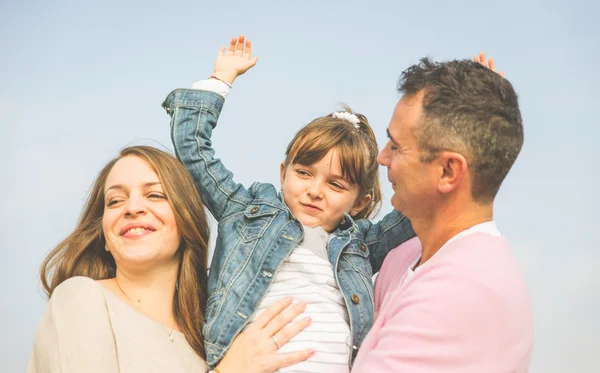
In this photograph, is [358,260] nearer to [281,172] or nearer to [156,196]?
[281,172]

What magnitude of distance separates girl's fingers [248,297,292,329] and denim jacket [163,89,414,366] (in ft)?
0.20

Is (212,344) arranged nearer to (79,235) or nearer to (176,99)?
(79,235)

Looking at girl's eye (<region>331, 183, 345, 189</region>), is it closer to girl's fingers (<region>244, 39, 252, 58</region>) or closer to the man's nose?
the man's nose

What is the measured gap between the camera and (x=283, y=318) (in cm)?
357

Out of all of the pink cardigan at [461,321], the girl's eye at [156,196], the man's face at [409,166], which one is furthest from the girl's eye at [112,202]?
the pink cardigan at [461,321]

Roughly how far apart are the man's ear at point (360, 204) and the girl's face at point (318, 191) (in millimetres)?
288

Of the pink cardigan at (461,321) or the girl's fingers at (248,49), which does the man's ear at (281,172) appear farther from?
the pink cardigan at (461,321)

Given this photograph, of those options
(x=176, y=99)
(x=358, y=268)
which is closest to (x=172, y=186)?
(x=176, y=99)

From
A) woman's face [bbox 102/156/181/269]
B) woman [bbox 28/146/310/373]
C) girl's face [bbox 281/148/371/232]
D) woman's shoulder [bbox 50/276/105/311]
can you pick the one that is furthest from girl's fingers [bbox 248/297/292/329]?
woman's shoulder [bbox 50/276/105/311]

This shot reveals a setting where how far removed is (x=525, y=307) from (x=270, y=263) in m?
1.38

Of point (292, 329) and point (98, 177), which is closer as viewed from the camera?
point (292, 329)

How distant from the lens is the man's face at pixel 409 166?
3.29 metres

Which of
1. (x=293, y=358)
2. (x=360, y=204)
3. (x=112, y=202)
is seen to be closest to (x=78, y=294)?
(x=112, y=202)

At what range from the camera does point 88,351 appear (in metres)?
3.44
